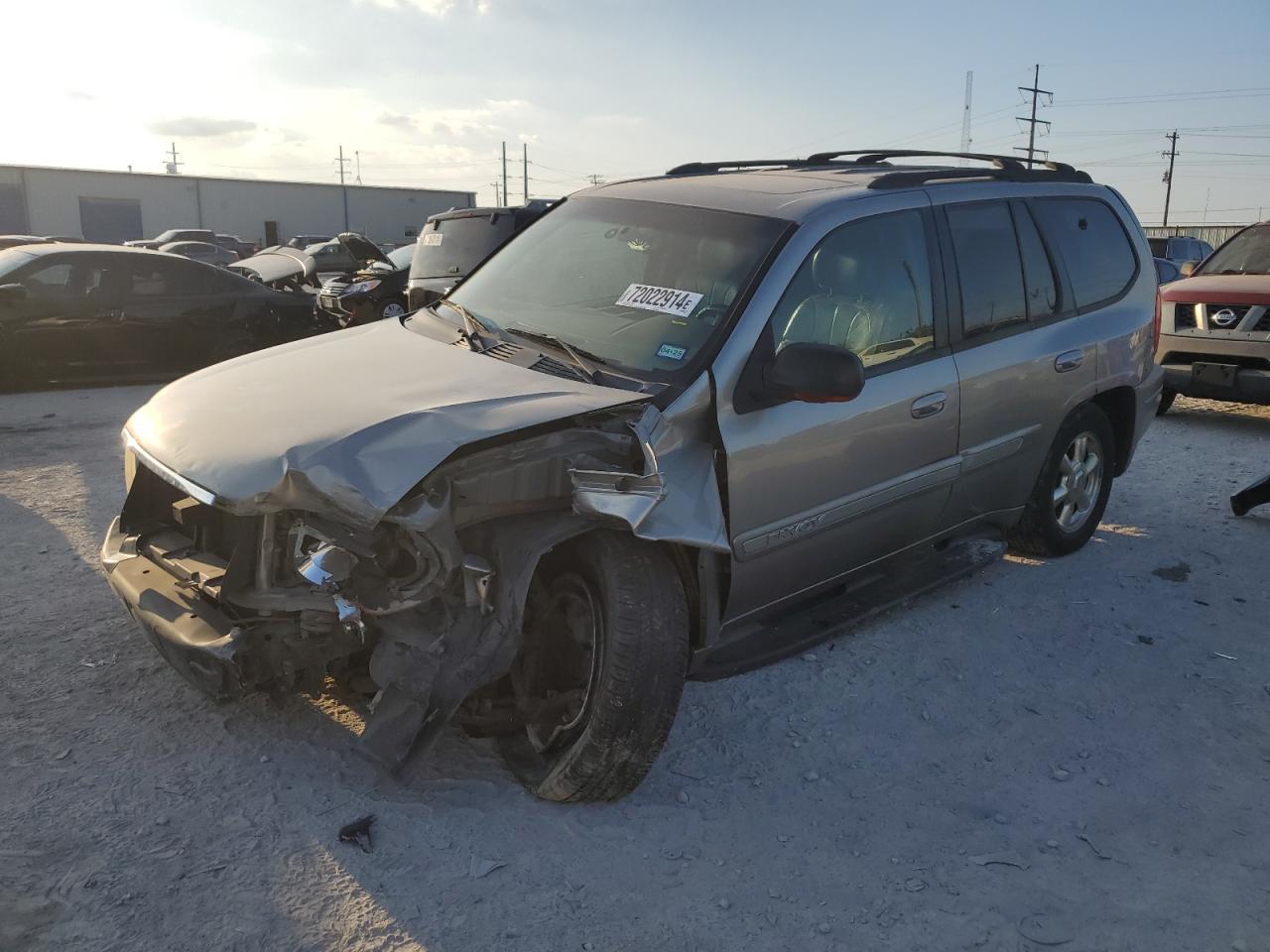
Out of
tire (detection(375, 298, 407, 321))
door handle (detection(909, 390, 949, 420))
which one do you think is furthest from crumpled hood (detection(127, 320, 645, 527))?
tire (detection(375, 298, 407, 321))

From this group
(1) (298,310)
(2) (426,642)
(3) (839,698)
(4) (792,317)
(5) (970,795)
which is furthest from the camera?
(1) (298,310)

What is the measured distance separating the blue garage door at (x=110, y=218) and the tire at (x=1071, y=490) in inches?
2121

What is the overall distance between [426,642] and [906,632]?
2375 mm

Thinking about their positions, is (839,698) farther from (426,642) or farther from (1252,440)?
(1252,440)

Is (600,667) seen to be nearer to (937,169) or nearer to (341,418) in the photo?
(341,418)

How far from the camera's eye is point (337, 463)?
2.61m

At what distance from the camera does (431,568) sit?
2.71 meters

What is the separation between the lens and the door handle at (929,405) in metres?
3.75

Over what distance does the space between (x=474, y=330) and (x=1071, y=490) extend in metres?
3.21

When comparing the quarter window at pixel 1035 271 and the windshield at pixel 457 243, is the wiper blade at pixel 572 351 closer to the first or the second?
the quarter window at pixel 1035 271

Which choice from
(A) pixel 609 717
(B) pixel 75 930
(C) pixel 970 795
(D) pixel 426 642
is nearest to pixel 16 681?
(B) pixel 75 930

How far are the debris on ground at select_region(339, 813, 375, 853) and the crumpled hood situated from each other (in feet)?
3.09

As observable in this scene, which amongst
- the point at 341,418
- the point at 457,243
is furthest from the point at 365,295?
the point at 341,418

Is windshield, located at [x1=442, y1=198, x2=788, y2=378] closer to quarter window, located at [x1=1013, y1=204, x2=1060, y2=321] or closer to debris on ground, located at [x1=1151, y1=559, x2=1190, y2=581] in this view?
quarter window, located at [x1=1013, y1=204, x2=1060, y2=321]
